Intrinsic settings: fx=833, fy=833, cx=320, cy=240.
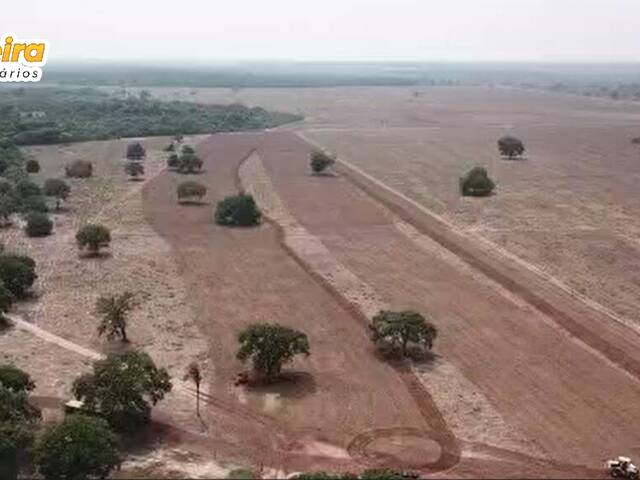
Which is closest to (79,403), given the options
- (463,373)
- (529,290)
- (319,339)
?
(319,339)

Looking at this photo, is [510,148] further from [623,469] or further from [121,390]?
[121,390]

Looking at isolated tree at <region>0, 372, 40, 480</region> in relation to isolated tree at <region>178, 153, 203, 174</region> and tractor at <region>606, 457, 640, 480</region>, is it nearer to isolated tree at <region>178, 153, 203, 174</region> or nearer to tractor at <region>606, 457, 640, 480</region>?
tractor at <region>606, 457, 640, 480</region>

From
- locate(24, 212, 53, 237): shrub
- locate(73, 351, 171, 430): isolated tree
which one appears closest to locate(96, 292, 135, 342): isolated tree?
locate(73, 351, 171, 430): isolated tree

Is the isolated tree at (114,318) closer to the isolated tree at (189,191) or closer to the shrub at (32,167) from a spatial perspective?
the isolated tree at (189,191)

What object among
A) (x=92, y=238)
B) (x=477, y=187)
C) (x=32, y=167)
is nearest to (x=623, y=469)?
(x=92, y=238)

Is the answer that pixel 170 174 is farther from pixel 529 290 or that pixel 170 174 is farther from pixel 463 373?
pixel 463 373

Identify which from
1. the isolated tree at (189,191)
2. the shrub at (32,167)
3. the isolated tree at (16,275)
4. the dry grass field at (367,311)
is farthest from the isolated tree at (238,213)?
the shrub at (32,167)
